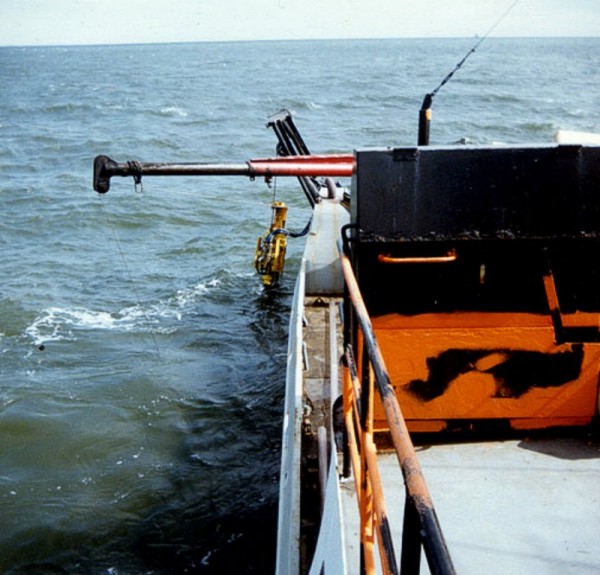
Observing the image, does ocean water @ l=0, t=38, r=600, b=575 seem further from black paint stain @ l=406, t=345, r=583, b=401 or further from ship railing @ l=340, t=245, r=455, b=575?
ship railing @ l=340, t=245, r=455, b=575

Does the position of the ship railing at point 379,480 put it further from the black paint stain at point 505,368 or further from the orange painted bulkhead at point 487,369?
the black paint stain at point 505,368

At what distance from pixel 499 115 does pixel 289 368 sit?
37.4m

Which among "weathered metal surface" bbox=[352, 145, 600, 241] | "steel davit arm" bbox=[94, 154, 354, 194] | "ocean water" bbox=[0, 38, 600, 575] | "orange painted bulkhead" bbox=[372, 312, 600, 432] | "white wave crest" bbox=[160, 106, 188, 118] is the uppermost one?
"white wave crest" bbox=[160, 106, 188, 118]

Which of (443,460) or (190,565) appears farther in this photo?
(190,565)

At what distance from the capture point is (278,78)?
7762cm

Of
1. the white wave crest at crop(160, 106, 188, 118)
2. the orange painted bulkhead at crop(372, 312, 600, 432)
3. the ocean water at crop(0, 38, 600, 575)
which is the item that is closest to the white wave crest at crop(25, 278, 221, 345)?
the ocean water at crop(0, 38, 600, 575)

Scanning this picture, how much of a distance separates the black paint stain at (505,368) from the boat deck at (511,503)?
1.35 feet

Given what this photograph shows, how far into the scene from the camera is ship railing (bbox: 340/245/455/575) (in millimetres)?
1695

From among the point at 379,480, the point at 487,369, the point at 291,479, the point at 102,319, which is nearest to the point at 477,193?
the point at 487,369

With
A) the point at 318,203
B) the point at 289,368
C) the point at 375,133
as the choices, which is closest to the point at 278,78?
the point at 375,133

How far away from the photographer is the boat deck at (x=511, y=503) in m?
3.37

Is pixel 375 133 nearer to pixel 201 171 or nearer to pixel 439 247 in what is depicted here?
pixel 201 171

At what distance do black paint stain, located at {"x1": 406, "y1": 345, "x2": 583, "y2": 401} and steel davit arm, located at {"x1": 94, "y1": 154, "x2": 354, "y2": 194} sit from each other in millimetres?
2808

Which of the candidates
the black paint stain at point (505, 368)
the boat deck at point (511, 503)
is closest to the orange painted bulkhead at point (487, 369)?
the black paint stain at point (505, 368)
